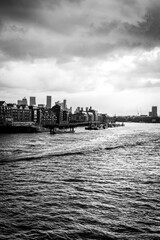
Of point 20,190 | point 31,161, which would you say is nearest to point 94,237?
point 20,190

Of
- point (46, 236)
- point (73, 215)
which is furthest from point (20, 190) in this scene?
point (46, 236)

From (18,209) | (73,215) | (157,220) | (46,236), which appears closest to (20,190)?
(18,209)

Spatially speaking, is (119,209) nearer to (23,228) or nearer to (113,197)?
(113,197)

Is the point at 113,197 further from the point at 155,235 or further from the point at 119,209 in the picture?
the point at 155,235

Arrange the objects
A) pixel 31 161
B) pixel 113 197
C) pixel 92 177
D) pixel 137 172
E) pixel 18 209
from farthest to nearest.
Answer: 1. pixel 31 161
2. pixel 137 172
3. pixel 92 177
4. pixel 113 197
5. pixel 18 209

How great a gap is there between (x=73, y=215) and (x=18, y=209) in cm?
436

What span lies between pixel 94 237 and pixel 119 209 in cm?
471

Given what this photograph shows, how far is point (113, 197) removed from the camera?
837 inches

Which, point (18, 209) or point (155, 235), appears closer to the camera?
point (155, 235)

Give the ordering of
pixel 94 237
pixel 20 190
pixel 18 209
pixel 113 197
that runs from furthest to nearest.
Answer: pixel 20 190 < pixel 113 197 < pixel 18 209 < pixel 94 237

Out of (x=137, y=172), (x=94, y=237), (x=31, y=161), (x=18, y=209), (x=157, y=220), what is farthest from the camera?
(x=31, y=161)

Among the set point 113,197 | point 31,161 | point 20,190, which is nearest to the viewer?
point 113,197

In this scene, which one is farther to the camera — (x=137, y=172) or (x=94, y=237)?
(x=137, y=172)

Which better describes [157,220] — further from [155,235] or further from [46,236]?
[46,236]
